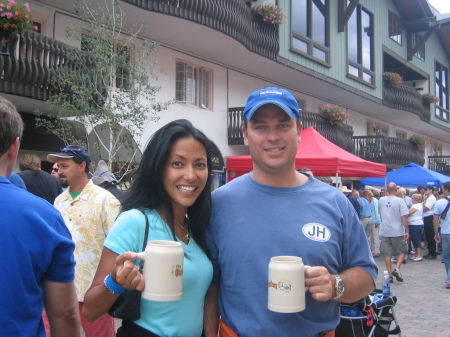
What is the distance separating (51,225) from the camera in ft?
6.10

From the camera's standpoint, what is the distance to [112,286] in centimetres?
188

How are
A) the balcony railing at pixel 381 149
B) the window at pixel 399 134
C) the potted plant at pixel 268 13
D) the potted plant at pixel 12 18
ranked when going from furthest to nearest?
the window at pixel 399 134, the balcony railing at pixel 381 149, the potted plant at pixel 268 13, the potted plant at pixel 12 18

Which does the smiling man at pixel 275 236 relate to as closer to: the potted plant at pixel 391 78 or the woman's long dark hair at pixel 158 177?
the woman's long dark hair at pixel 158 177

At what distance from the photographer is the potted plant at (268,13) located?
47.3ft

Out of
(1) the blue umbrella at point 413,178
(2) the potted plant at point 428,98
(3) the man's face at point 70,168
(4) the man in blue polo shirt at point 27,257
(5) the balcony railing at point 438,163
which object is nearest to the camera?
(4) the man in blue polo shirt at point 27,257

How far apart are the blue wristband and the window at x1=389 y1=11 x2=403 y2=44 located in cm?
2551

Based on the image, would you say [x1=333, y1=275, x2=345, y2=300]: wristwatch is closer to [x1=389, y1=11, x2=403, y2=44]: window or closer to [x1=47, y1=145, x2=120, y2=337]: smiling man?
[x1=47, y1=145, x2=120, y2=337]: smiling man

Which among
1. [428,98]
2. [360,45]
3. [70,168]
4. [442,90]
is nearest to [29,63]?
[70,168]

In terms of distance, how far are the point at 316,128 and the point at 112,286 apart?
53.9ft

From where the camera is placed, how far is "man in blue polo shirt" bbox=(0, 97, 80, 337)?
172cm

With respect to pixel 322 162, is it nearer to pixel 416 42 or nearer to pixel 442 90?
pixel 416 42

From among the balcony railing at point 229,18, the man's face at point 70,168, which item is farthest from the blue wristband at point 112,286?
the balcony railing at point 229,18

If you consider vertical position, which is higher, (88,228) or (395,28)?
(395,28)

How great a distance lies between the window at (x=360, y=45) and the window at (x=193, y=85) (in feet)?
25.9
